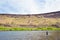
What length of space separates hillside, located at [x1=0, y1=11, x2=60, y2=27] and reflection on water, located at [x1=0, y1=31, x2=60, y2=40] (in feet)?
0.29

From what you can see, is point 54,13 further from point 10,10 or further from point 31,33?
point 10,10

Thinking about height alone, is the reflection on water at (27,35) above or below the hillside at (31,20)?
below

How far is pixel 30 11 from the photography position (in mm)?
1720

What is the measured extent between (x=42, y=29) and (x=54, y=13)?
263 millimetres

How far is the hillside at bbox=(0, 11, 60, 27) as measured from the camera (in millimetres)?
Answer: 1691

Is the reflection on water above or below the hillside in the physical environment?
below

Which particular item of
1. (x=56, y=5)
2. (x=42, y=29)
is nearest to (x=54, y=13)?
(x=56, y=5)

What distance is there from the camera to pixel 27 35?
1681 mm

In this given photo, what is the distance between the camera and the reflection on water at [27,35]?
5.44 ft

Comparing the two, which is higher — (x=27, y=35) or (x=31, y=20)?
(x=31, y=20)

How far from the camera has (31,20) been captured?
5.61 ft

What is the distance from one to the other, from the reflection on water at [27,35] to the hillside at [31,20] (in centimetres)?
9

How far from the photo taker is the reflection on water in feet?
5.44

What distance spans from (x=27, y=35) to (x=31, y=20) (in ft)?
0.65
